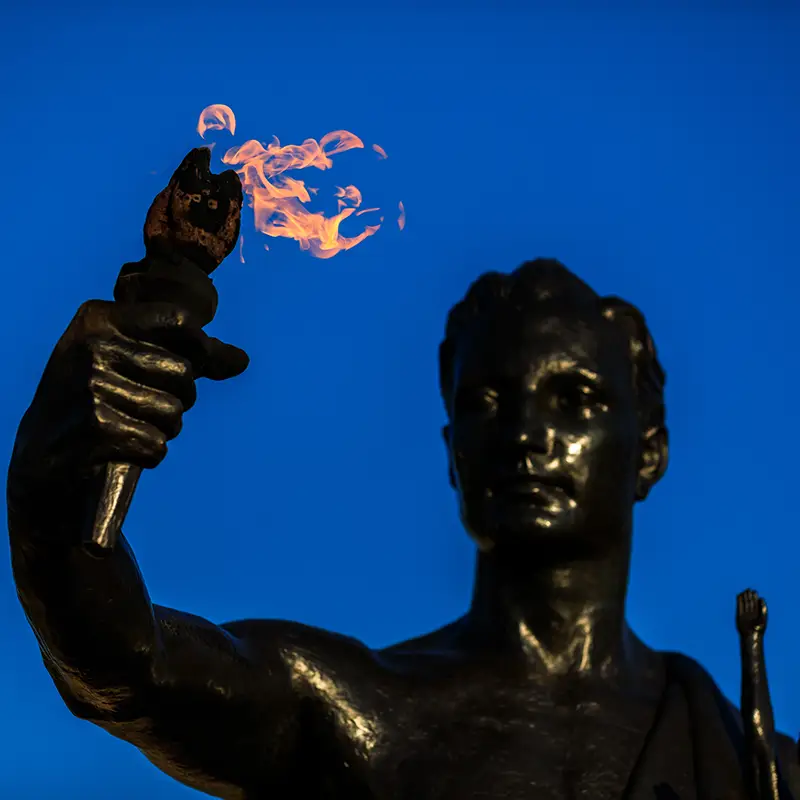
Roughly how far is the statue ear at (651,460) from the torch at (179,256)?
3134 mm

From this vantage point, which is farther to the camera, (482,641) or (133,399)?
(482,641)

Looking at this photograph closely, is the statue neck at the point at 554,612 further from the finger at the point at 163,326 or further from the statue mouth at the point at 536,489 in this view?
the finger at the point at 163,326

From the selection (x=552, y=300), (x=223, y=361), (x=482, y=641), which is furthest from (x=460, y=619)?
(x=223, y=361)

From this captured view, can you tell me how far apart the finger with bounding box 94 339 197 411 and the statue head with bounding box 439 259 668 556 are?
248 cm

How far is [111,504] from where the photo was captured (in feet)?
16.7

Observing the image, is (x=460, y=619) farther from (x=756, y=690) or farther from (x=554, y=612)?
(x=756, y=690)

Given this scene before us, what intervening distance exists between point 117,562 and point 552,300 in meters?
3.00

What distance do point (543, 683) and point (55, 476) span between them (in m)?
2.93

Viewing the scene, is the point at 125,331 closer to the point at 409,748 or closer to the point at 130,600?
the point at 130,600

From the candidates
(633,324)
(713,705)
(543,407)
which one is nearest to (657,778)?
(713,705)

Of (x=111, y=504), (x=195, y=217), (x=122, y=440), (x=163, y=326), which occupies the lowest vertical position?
(x=111, y=504)

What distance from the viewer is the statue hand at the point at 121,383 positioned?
5113mm

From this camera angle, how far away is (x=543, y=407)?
24.5 feet

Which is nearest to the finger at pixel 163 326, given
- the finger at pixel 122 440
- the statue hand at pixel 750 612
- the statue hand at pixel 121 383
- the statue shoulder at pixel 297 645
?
the statue hand at pixel 121 383
